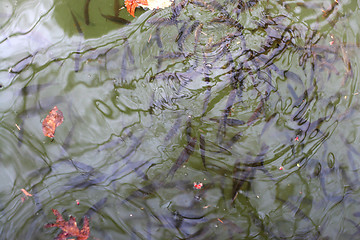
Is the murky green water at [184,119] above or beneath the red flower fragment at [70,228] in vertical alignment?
above

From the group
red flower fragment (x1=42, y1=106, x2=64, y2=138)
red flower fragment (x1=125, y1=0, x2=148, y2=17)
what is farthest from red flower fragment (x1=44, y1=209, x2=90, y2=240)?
red flower fragment (x1=125, y1=0, x2=148, y2=17)

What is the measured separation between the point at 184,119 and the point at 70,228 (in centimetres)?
104

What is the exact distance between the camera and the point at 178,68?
2150 mm

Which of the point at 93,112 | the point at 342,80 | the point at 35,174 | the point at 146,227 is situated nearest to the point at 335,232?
the point at 342,80

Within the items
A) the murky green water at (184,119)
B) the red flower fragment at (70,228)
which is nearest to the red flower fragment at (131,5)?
the murky green water at (184,119)

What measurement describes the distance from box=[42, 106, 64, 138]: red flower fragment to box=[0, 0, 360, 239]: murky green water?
0.11 ft

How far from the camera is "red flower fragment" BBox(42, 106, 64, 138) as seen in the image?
204 cm

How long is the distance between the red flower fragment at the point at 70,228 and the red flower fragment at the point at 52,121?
518 millimetres

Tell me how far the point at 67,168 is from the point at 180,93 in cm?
92

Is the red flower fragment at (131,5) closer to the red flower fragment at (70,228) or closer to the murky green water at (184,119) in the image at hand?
the murky green water at (184,119)

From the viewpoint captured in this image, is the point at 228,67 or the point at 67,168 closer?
the point at 67,168

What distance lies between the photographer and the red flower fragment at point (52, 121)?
204cm

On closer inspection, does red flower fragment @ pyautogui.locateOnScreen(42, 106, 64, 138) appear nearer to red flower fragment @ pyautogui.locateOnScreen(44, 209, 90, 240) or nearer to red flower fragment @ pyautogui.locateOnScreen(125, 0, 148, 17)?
red flower fragment @ pyautogui.locateOnScreen(44, 209, 90, 240)

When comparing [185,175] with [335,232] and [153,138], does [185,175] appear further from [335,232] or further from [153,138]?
[335,232]
